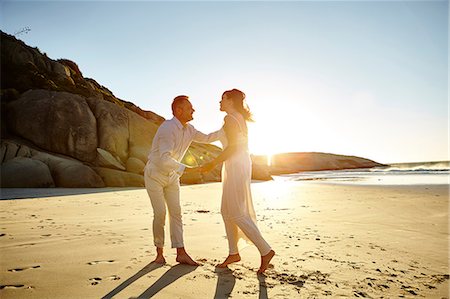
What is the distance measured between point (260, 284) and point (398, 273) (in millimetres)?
1662

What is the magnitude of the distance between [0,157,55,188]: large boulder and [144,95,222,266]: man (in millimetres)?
14102

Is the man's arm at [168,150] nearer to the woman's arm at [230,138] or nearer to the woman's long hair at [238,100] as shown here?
the woman's arm at [230,138]

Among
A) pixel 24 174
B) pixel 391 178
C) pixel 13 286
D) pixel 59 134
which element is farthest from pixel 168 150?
pixel 391 178

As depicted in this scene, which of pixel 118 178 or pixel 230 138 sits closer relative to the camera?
pixel 230 138

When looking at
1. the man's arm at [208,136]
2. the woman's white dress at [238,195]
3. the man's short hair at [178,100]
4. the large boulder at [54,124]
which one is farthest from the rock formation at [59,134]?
the woman's white dress at [238,195]

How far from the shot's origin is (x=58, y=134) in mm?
20172

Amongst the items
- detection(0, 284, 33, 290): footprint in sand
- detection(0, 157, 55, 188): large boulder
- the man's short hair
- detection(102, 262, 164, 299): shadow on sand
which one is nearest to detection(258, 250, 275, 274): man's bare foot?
detection(102, 262, 164, 299): shadow on sand

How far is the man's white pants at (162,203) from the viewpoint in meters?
4.11

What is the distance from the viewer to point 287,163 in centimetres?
7819

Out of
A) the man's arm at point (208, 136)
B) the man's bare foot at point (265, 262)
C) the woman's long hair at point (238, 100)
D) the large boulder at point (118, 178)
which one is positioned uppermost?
the woman's long hair at point (238, 100)

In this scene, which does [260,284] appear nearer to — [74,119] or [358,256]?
[358,256]

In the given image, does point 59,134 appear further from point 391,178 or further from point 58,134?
point 391,178

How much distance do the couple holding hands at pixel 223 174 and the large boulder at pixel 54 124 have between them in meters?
18.4

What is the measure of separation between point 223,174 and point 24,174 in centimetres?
1519
